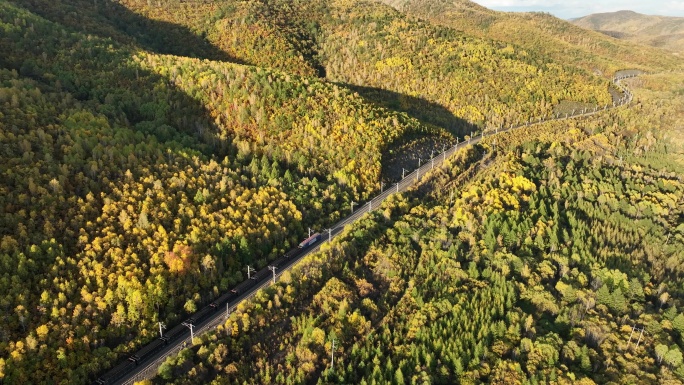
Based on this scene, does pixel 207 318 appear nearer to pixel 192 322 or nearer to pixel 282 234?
pixel 192 322

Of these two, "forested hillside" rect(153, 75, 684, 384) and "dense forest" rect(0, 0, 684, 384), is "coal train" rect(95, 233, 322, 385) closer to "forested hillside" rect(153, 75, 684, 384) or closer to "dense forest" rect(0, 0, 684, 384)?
"dense forest" rect(0, 0, 684, 384)

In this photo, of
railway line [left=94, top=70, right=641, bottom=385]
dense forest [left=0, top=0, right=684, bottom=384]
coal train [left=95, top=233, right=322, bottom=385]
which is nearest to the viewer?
coal train [left=95, top=233, right=322, bottom=385]

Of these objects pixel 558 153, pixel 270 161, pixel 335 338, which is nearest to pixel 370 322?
pixel 335 338

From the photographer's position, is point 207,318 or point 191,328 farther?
point 207,318

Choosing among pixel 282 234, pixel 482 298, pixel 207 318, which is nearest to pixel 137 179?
pixel 282 234

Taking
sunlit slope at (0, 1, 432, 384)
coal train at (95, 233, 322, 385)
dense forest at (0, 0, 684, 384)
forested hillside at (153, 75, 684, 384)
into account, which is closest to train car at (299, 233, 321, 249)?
coal train at (95, 233, 322, 385)
